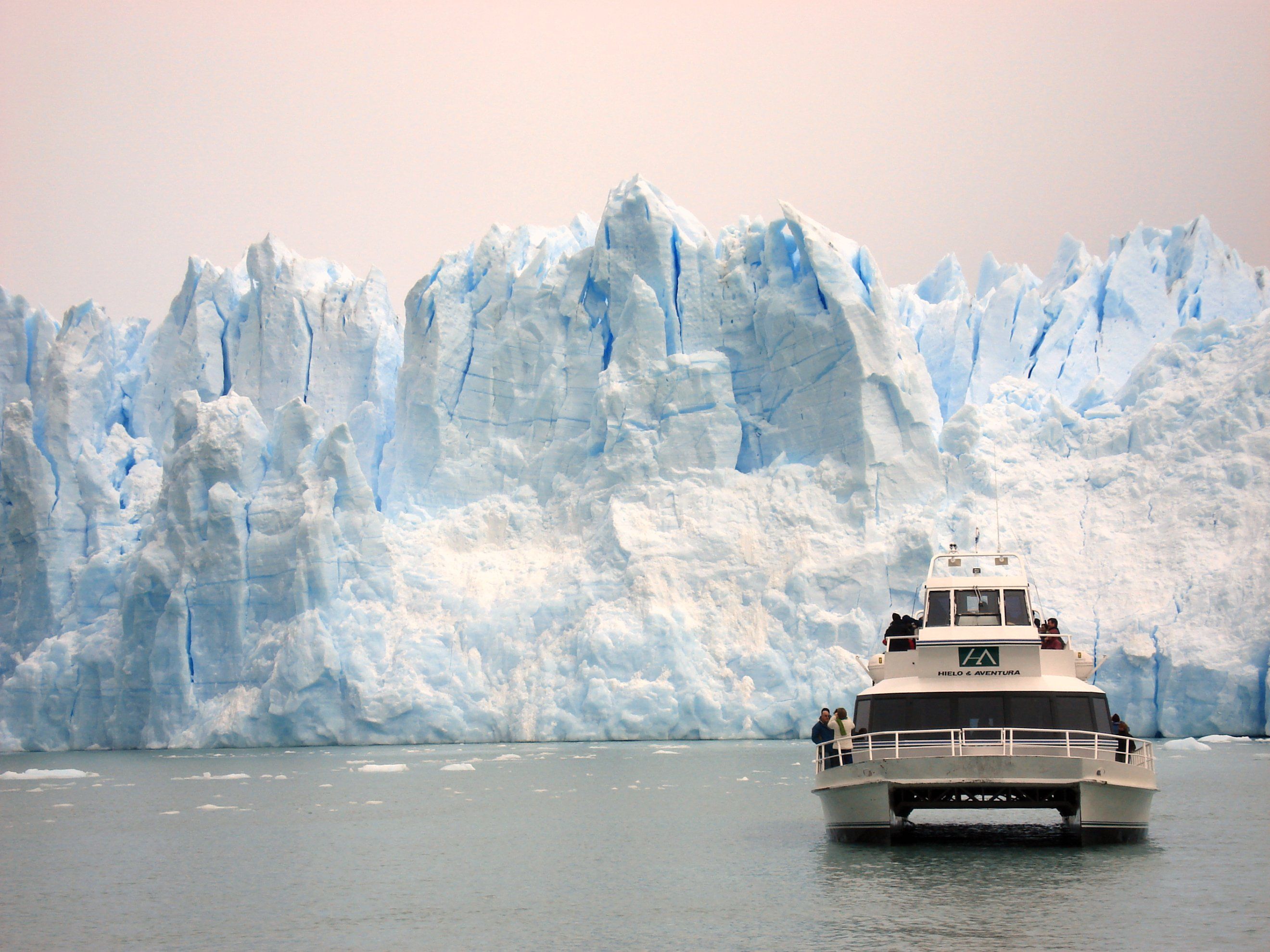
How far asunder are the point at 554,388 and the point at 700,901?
87.1 ft

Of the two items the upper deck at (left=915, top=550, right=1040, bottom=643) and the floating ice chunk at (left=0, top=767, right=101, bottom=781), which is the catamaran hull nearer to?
the upper deck at (left=915, top=550, right=1040, bottom=643)

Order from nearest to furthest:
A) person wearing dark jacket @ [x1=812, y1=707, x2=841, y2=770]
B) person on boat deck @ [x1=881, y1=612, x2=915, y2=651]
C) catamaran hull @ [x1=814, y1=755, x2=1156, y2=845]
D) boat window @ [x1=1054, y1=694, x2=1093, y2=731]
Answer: catamaran hull @ [x1=814, y1=755, x2=1156, y2=845] → boat window @ [x1=1054, y1=694, x2=1093, y2=731] → person wearing dark jacket @ [x1=812, y1=707, x2=841, y2=770] → person on boat deck @ [x1=881, y1=612, x2=915, y2=651]

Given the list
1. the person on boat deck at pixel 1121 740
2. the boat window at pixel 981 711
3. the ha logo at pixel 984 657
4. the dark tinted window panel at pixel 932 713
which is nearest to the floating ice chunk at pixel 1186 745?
the person on boat deck at pixel 1121 740

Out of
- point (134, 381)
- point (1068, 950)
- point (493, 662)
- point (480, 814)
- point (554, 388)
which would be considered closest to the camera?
point (1068, 950)

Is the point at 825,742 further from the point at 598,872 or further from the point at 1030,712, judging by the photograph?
the point at 598,872

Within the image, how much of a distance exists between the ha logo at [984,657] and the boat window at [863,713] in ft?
3.16

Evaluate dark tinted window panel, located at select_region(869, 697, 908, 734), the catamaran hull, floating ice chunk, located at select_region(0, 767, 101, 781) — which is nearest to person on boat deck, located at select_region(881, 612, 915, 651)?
dark tinted window panel, located at select_region(869, 697, 908, 734)

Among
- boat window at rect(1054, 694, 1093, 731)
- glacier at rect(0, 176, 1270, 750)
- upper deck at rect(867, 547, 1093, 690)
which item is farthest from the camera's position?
glacier at rect(0, 176, 1270, 750)

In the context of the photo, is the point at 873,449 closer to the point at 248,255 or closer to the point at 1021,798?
the point at 248,255

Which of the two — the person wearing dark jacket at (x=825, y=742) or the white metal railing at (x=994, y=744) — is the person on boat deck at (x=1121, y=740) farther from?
the person wearing dark jacket at (x=825, y=742)

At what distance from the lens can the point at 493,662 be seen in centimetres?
3388

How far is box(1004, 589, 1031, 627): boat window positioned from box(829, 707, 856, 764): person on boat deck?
6.45 feet

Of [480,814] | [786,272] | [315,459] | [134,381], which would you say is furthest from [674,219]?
[480,814]

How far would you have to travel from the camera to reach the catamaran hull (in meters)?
12.2
